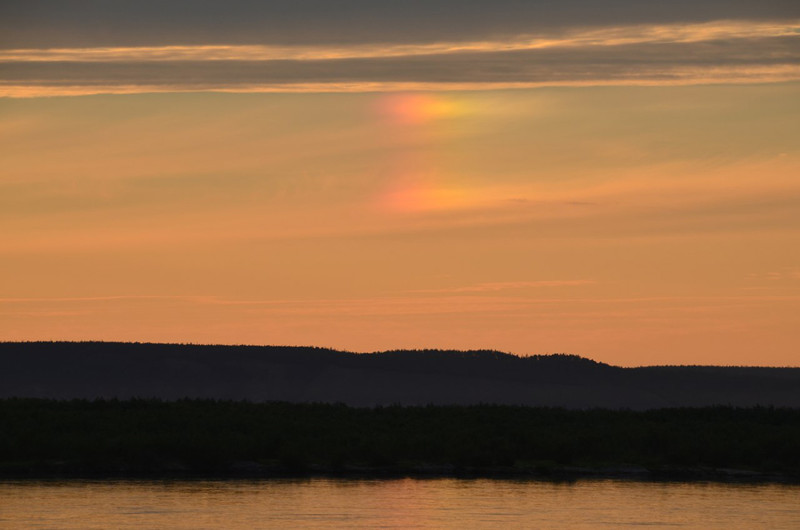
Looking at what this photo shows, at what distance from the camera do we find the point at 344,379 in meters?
162

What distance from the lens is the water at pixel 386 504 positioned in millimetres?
39375

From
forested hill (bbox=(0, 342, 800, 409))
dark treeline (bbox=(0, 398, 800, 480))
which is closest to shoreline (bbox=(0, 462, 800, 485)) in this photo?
dark treeline (bbox=(0, 398, 800, 480))

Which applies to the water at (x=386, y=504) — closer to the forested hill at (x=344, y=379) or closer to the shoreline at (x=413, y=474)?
the shoreline at (x=413, y=474)

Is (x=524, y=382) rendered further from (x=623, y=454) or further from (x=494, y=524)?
(x=494, y=524)

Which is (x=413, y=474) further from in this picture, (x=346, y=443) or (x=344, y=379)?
(x=344, y=379)

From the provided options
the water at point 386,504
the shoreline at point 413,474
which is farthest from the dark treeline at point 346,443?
the water at point 386,504

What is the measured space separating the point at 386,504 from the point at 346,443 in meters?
17.1

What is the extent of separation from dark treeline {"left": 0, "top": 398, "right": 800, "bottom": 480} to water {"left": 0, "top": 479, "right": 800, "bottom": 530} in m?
5.58

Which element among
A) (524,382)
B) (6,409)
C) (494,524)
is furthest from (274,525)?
(524,382)

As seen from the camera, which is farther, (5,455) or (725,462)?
(725,462)

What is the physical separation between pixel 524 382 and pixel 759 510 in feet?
417

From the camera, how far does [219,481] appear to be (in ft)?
169

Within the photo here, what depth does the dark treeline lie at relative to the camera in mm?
56812

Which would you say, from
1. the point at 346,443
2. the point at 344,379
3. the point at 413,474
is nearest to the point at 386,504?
the point at 413,474
